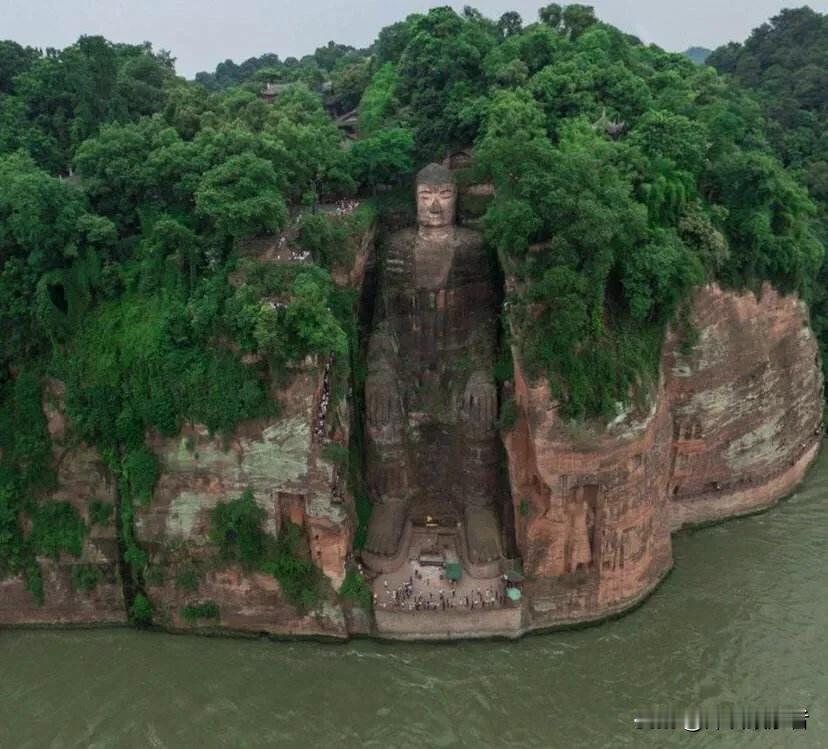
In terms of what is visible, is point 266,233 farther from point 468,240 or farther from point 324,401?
point 468,240

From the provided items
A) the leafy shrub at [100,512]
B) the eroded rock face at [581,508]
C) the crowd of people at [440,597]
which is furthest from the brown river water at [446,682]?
the leafy shrub at [100,512]

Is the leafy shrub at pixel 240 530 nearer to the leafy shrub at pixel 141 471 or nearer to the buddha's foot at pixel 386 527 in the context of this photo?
the leafy shrub at pixel 141 471

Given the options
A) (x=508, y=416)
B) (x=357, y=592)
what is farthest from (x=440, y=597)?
(x=508, y=416)

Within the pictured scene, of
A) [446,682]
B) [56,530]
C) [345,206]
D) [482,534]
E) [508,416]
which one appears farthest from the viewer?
[345,206]

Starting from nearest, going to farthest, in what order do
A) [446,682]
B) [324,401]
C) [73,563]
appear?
[446,682] → [324,401] → [73,563]

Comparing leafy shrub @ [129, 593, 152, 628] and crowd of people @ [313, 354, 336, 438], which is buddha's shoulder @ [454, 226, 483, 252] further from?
leafy shrub @ [129, 593, 152, 628]

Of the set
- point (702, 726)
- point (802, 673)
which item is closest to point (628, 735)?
point (702, 726)
